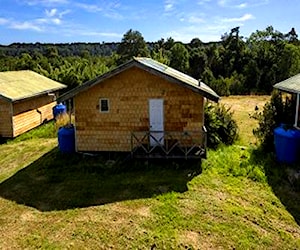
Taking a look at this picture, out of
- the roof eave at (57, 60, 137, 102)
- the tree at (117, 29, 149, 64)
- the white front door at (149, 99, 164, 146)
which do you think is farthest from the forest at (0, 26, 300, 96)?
the white front door at (149, 99, 164, 146)

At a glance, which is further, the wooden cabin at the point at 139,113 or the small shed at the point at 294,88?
the small shed at the point at 294,88

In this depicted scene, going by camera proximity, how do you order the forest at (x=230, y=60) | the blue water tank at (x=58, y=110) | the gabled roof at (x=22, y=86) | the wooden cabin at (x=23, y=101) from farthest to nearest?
the forest at (x=230, y=60) → the blue water tank at (x=58, y=110) → the gabled roof at (x=22, y=86) → the wooden cabin at (x=23, y=101)

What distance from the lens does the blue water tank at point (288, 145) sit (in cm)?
1225

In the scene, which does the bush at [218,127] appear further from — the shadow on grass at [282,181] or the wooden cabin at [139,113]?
the shadow on grass at [282,181]

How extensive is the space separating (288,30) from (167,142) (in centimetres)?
5094

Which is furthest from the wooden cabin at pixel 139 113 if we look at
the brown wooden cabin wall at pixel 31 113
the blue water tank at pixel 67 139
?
the brown wooden cabin wall at pixel 31 113

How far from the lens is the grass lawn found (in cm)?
802

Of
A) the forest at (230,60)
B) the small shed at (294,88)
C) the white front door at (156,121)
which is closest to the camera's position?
the white front door at (156,121)

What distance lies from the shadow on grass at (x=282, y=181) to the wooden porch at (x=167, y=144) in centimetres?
229

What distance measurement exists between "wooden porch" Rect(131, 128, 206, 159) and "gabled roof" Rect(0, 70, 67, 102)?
8.07 metres

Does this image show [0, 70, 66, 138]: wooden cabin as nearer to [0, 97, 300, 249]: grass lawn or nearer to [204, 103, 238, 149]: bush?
[0, 97, 300, 249]: grass lawn

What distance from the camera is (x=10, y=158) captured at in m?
15.1

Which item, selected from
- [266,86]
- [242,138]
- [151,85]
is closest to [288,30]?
[266,86]

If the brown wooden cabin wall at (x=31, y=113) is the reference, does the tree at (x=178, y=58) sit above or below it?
above
